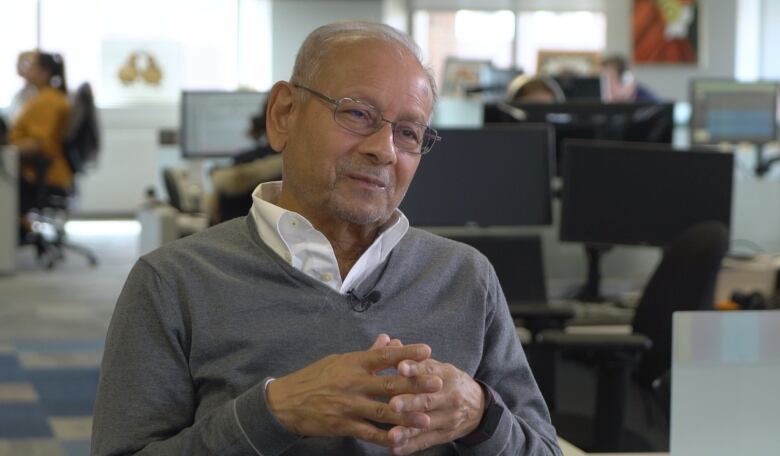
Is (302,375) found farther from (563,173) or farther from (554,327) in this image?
(563,173)

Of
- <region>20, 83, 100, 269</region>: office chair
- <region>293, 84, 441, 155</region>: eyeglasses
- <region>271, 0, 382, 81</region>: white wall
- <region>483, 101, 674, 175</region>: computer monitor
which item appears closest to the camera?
<region>293, 84, 441, 155</region>: eyeglasses

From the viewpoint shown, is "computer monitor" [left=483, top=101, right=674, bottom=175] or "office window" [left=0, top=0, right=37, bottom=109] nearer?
"computer monitor" [left=483, top=101, right=674, bottom=175]

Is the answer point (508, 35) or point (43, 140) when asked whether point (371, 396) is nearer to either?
point (43, 140)

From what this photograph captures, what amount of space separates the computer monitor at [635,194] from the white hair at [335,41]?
268cm

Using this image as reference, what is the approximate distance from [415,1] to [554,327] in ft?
32.1

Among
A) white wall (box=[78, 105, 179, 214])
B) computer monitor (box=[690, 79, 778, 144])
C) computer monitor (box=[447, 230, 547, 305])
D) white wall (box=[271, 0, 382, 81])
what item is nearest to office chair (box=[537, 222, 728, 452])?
computer monitor (box=[447, 230, 547, 305])

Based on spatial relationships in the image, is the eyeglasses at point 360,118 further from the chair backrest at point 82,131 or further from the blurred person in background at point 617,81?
the blurred person in background at point 617,81

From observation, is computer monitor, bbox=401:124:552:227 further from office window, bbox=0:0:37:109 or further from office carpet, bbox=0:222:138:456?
Answer: office window, bbox=0:0:37:109

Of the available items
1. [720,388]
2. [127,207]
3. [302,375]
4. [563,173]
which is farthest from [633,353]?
[127,207]

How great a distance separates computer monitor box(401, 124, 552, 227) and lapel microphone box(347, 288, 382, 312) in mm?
A: 2181

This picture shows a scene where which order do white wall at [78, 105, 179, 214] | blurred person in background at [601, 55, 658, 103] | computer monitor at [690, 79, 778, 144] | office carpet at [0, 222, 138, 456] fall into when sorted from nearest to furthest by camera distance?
office carpet at [0, 222, 138, 456]
computer monitor at [690, 79, 778, 144]
blurred person in background at [601, 55, 658, 103]
white wall at [78, 105, 179, 214]

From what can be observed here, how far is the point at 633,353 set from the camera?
3.10 meters

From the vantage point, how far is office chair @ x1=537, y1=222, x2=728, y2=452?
10.1ft

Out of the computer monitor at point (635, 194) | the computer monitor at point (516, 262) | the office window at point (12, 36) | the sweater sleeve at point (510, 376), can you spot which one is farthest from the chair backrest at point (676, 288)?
the office window at point (12, 36)
